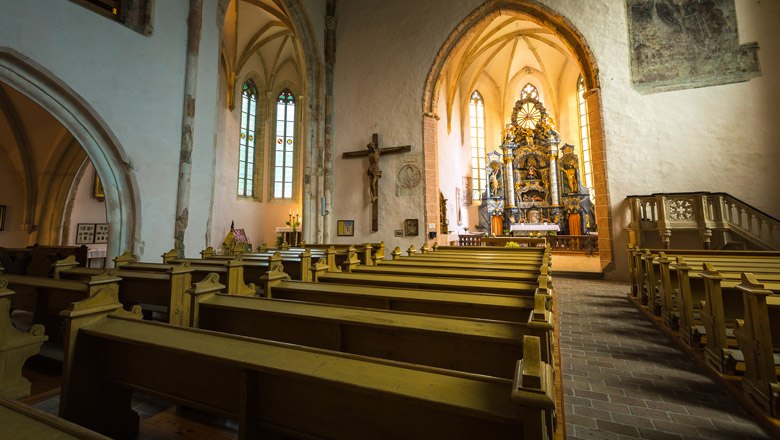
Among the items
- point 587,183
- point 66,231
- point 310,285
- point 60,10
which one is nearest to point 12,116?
point 66,231

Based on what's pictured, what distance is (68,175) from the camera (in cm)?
912

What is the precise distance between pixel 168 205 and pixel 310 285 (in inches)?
191

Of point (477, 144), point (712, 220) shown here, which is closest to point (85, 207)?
point (712, 220)

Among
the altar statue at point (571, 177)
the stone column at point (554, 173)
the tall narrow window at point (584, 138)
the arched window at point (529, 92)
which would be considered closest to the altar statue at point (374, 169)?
the stone column at point (554, 173)

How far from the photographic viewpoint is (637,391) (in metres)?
2.65

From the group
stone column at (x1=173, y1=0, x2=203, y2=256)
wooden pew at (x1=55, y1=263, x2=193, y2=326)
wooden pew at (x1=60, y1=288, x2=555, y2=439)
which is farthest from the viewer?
stone column at (x1=173, y1=0, x2=203, y2=256)

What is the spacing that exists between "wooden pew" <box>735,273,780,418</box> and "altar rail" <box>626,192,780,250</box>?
19.3ft

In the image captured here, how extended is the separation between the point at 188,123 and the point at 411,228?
20.3 feet

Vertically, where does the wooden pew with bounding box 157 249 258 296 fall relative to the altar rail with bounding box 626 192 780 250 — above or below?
below

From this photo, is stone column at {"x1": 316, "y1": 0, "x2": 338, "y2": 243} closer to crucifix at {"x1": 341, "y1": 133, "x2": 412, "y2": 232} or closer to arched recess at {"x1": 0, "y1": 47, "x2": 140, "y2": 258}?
crucifix at {"x1": 341, "y1": 133, "x2": 412, "y2": 232}

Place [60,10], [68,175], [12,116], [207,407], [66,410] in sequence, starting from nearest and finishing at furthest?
[207,407], [66,410], [60,10], [12,116], [68,175]

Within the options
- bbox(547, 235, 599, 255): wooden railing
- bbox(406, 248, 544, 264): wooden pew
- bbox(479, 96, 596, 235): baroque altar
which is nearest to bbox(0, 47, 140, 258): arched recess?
bbox(406, 248, 544, 264): wooden pew

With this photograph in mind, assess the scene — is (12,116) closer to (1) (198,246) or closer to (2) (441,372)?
(1) (198,246)

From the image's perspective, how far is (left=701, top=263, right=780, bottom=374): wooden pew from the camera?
2.80 metres
